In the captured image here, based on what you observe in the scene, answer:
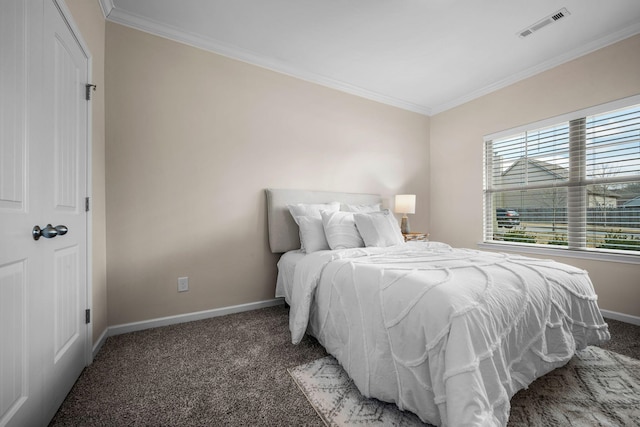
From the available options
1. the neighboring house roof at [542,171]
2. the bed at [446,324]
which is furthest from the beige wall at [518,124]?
the bed at [446,324]

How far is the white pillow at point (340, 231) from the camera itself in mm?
2576

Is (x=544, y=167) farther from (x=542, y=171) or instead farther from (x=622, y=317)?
(x=622, y=317)

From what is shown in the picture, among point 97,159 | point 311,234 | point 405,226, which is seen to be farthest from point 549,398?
point 97,159

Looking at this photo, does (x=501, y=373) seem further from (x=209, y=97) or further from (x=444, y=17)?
(x=209, y=97)

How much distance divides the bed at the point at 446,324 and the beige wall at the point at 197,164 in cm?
103

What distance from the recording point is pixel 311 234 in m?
2.65

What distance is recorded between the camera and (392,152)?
156 inches

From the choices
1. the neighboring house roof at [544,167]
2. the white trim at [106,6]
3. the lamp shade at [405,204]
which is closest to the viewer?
the white trim at [106,6]

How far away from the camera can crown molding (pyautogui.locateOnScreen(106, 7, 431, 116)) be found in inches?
90.8

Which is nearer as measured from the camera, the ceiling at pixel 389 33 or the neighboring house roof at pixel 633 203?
the ceiling at pixel 389 33

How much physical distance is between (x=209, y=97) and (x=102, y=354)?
2.30 meters

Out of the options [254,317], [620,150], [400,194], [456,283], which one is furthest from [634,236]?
[254,317]

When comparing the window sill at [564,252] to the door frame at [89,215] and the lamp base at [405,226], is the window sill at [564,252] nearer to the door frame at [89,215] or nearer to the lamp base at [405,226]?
the lamp base at [405,226]

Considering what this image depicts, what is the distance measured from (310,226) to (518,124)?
2.88 metres
